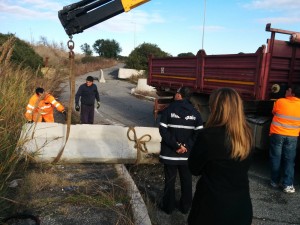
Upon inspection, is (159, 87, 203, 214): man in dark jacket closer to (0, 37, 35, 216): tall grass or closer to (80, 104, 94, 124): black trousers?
(0, 37, 35, 216): tall grass

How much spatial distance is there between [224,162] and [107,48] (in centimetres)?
6432

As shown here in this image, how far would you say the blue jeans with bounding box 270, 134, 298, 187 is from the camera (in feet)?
17.6

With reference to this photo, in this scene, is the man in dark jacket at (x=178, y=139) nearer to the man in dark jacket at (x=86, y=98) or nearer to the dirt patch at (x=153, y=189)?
the dirt patch at (x=153, y=189)

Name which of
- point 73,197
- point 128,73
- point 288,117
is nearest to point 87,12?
point 73,197

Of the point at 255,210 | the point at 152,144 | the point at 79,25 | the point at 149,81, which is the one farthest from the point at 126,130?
the point at 149,81

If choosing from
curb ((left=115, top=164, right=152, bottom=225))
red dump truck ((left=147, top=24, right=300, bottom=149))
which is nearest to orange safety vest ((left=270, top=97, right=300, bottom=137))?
red dump truck ((left=147, top=24, right=300, bottom=149))

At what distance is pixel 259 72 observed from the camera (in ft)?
20.6

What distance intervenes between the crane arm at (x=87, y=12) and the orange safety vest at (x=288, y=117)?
2967 millimetres

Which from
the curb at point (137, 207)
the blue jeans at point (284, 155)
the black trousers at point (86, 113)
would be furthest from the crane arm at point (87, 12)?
the black trousers at point (86, 113)

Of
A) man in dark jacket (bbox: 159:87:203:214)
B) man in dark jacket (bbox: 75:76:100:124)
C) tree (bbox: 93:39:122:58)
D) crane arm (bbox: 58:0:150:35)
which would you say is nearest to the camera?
man in dark jacket (bbox: 159:87:203:214)

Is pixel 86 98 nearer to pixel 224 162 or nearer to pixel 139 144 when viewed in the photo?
pixel 139 144

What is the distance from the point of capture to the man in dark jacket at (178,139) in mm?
4340

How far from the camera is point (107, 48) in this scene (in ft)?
213

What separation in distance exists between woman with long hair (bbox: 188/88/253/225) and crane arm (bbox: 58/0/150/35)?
340 cm
